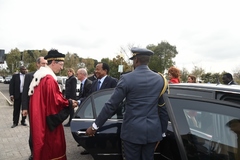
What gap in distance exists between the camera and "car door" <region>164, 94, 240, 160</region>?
1.81 m

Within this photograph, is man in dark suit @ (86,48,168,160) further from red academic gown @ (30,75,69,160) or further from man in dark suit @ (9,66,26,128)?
man in dark suit @ (9,66,26,128)

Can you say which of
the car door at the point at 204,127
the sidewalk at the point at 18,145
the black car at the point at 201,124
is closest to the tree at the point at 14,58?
the sidewalk at the point at 18,145

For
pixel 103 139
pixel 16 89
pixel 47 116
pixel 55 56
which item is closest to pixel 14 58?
pixel 16 89

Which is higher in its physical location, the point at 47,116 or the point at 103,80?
the point at 103,80

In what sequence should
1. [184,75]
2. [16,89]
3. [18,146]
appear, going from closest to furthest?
1. [18,146]
2. [16,89]
3. [184,75]

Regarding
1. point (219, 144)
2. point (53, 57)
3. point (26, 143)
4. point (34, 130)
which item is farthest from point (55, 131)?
point (26, 143)

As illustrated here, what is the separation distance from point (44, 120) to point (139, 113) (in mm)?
1154

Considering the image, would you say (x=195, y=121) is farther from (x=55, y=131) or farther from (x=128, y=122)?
(x=55, y=131)

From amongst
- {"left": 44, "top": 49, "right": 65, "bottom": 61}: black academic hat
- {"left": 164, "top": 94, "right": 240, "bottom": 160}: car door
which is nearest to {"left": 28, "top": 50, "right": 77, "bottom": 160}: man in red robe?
{"left": 44, "top": 49, "right": 65, "bottom": 61}: black academic hat

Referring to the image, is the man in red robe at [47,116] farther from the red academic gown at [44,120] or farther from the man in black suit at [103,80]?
the man in black suit at [103,80]

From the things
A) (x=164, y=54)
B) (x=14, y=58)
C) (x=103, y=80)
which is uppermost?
(x=164, y=54)

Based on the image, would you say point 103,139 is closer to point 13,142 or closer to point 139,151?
point 139,151

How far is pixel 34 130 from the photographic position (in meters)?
2.67

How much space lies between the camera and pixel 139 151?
7.53 ft
